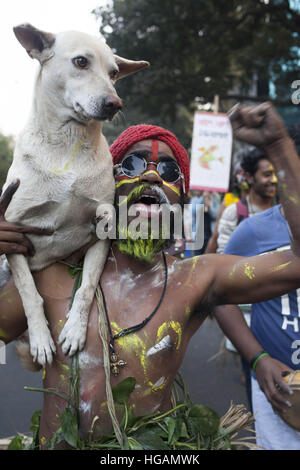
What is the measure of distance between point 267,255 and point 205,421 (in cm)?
72

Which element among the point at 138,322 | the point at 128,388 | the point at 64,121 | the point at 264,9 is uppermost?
the point at 264,9

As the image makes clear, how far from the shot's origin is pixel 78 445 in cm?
170

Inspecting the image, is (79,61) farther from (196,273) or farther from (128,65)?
(196,273)

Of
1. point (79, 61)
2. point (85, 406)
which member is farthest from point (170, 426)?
point (79, 61)

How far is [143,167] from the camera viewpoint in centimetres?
207

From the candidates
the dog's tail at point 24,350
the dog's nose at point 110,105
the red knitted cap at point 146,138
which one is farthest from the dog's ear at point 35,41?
the dog's tail at point 24,350

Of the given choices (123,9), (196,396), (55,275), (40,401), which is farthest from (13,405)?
(123,9)

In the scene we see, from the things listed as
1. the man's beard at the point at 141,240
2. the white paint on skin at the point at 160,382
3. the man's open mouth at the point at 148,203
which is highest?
the man's open mouth at the point at 148,203

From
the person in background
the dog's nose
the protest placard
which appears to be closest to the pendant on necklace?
the dog's nose

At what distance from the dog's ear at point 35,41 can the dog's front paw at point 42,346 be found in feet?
3.66

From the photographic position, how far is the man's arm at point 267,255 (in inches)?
67.9

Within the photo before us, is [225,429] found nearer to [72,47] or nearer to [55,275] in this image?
[55,275]

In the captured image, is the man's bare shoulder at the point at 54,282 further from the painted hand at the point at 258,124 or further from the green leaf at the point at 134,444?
the painted hand at the point at 258,124

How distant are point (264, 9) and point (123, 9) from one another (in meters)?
3.32
